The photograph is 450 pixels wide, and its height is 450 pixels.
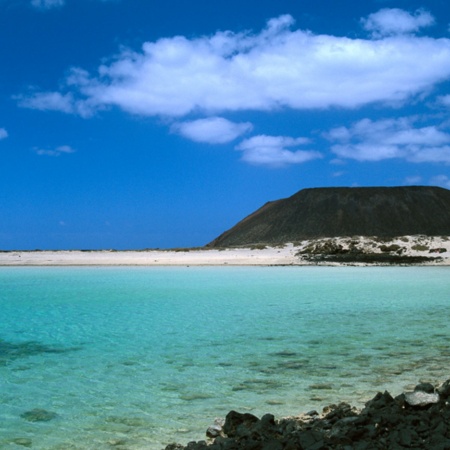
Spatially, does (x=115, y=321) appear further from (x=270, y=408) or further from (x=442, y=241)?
(x=442, y=241)

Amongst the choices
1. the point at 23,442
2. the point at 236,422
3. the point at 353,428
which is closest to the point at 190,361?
the point at 236,422

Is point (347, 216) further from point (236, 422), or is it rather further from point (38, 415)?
point (236, 422)

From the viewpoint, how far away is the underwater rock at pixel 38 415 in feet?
18.6

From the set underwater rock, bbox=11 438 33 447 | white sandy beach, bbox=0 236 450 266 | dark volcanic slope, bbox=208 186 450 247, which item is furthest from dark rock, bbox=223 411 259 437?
dark volcanic slope, bbox=208 186 450 247

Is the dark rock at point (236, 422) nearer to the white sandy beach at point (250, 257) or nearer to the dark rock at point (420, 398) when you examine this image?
the dark rock at point (420, 398)

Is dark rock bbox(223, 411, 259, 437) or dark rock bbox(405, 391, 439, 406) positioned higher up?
dark rock bbox(405, 391, 439, 406)

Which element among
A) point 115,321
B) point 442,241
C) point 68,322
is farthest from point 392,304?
point 442,241

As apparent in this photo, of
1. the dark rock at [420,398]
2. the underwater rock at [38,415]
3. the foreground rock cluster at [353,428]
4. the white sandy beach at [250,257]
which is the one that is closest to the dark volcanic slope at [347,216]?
the white sandy beach at [250,257]

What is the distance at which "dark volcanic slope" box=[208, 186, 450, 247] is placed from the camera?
293 ft

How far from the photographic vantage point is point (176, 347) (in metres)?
9.59

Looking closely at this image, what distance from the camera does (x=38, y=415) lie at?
5.77 m

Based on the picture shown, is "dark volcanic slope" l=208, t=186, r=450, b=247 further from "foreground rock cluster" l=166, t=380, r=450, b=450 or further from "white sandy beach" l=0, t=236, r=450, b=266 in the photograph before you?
"foreground rock cluster" l=166, t=380, r=450, b=450

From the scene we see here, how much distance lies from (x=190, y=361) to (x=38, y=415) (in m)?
2.99

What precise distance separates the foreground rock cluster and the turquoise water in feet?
1.86
